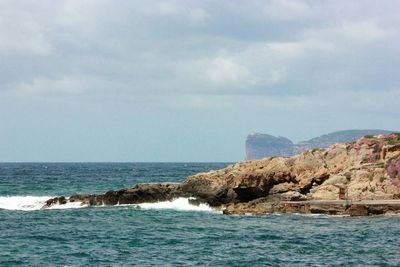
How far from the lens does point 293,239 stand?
4838 cm

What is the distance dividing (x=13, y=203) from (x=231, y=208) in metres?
29.8

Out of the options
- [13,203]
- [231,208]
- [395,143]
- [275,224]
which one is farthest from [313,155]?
[13,203]

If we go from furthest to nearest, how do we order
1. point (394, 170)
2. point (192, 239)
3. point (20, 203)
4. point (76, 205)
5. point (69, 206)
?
point (20, 203) → point (76, 205) → point (69, 206) → point (394, 170) → point (192, 239)

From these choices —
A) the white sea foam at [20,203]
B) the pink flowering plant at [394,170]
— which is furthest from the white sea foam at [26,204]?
the pink flowering plant at [394,170]

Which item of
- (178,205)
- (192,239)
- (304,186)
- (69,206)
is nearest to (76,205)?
(69,206)

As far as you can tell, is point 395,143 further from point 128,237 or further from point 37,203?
point 37,203

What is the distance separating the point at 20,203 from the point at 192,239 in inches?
1526

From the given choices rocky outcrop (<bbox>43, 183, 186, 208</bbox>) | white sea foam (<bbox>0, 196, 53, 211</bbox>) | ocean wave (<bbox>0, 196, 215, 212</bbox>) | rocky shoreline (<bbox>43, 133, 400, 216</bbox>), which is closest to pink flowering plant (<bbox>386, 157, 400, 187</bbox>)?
rocky shoreline (<bbox>43, 133, 400, 216</bbox>)

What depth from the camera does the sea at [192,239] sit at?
40969 millimetres

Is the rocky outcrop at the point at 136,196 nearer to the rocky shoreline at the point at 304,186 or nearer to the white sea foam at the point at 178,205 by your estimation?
the rocky shoreline at the point at 304,186

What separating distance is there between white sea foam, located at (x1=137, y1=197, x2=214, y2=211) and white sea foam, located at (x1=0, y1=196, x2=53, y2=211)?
12.2 meters

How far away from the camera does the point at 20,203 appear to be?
82375mm

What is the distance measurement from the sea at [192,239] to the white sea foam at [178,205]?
1.66 m

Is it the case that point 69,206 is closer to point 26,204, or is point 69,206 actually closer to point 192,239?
point 26,204
